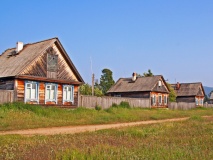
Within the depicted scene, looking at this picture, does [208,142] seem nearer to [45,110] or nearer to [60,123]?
[60,123]

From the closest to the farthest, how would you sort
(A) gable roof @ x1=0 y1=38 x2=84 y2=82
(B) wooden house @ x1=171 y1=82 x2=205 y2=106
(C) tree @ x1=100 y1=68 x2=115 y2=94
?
(A) gable roof @ x1=0 y1=38 x2=84 y2=82 → (B) wooden house @ x1=171 y1=82 x2=205 y2=106 → (C) tree @ x1=100 y1=68 x2=115 y2=94

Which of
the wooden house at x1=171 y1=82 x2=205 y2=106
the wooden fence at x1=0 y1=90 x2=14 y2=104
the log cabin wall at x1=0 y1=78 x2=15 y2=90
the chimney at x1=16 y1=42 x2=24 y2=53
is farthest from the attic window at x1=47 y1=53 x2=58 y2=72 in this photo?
the wooden house at x1=171 y1=82 x2=205 y2=106

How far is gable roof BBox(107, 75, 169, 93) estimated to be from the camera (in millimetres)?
48162

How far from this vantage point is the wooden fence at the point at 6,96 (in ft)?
77.5

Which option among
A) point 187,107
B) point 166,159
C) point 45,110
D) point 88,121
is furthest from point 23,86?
point 187,107

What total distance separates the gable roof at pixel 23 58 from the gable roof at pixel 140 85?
19400mm

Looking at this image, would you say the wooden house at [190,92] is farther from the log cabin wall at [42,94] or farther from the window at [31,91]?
the window at [31,91]

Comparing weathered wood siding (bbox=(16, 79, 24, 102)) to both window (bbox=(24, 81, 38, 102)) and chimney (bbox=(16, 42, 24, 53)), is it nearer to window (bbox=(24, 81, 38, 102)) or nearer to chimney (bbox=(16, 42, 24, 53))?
window (bbox=(24, 81, 38, 102))

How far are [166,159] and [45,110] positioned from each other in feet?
56.5

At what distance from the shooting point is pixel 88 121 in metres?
22.1

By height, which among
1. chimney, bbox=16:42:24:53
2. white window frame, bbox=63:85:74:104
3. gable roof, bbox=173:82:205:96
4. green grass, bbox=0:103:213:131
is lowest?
green grass, bbox=0:103:213:131

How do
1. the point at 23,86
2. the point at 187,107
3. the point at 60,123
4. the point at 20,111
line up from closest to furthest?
the point at 60,123
the point at 20,111
the point at 23,86
the point at 187,107

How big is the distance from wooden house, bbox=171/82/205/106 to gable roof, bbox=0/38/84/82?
41.8 metres

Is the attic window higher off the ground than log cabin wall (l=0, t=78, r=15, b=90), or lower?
higher
